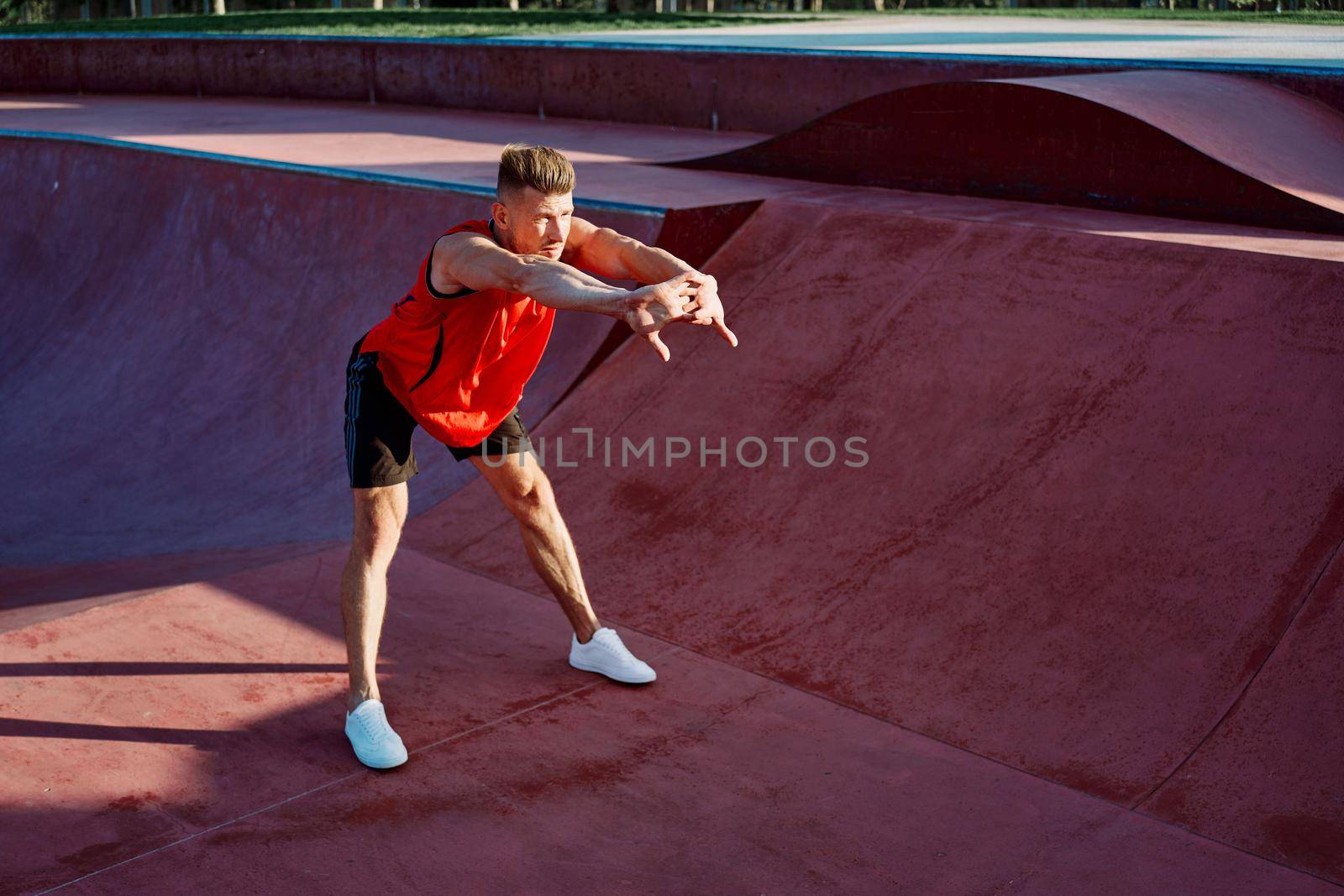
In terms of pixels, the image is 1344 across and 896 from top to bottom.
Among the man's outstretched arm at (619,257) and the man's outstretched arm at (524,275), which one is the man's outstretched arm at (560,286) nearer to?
the man's outstretched arm at (524,275)

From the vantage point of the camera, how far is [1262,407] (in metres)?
4.19

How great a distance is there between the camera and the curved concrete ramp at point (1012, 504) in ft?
11.5

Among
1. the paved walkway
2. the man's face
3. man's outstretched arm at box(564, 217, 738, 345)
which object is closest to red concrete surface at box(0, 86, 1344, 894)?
man's outstretched arm at box(564, 217, 738, 345)

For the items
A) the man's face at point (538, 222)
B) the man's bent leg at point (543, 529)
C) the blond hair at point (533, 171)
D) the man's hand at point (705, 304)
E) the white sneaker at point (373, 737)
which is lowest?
the white sneaker at point (373, 737)

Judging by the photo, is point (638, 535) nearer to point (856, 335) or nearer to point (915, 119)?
point (856, 335)

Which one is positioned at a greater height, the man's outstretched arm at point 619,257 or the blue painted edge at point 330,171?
the man's outstretched arm at point 619,257

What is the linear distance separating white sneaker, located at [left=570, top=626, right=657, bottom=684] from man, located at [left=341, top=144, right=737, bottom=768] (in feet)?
2.03

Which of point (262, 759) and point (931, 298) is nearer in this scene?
point (262, 759)

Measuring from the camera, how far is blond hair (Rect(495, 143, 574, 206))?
10.3ft

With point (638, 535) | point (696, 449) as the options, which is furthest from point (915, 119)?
point (638, 535)

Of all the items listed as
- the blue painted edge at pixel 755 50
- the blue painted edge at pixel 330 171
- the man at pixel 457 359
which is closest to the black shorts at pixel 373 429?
the man at pixel 457 359

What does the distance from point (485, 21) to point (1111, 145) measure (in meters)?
12.3

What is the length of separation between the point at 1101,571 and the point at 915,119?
3830 millimetres

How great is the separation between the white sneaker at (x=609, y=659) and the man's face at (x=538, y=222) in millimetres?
1318
